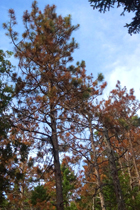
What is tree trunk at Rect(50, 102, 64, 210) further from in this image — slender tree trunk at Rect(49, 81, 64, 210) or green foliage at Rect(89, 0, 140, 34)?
green foliage at Rect(89, 0, 140, 34)

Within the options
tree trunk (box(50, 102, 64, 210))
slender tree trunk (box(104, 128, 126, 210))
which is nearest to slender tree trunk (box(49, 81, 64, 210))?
tree trunk (box(50, 102, 64, 210))

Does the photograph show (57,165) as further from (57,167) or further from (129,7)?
(129,7)

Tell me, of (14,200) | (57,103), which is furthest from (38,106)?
(14,200)

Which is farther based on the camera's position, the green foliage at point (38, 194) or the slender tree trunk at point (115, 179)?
the green foliage at point (38, 194)

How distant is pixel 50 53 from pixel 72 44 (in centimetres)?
152

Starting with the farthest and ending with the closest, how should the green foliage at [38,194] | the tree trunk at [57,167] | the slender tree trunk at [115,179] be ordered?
the green foliage at [38,194]
the tree trunk at [57,167]
the slender tree trunk at [115,179]

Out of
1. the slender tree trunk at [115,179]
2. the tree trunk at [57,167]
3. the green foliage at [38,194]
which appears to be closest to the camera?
the slender tree trunk at [115,179]

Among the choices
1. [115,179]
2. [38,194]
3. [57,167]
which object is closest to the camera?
[115,179]

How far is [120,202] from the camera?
13.2 feet

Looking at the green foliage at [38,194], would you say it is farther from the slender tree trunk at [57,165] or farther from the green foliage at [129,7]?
the green foliage at [129,7]

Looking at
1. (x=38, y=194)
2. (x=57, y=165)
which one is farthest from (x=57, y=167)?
(x=38, y=194)

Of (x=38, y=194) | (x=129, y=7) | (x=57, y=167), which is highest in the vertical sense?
(x=129, y=7)

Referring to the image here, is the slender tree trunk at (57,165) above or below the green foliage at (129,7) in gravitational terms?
below

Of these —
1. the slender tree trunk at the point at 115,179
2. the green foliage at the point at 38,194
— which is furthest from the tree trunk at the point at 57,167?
the green foliage at the point at 38,194
